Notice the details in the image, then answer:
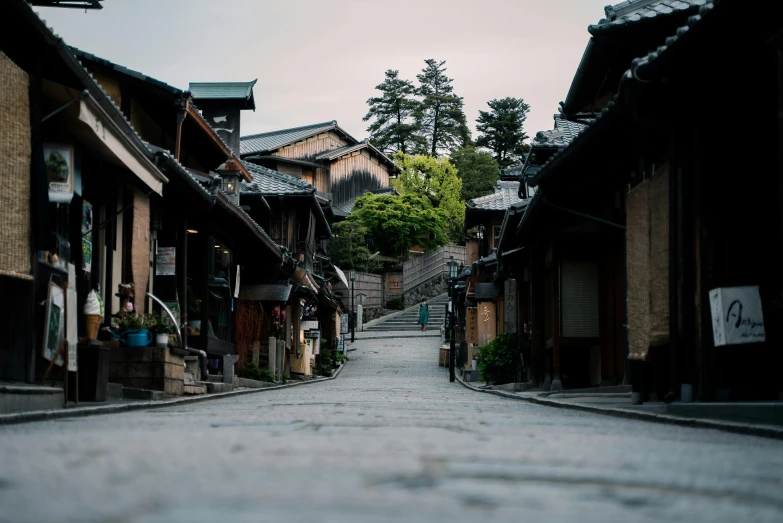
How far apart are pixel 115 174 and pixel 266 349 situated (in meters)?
16.2

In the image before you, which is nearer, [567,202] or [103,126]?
[103,126]

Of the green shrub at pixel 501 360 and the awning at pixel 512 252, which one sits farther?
the green shrub at pixel 501 360

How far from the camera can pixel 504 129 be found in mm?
86875

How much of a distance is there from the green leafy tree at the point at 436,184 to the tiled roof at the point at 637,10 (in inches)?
2092

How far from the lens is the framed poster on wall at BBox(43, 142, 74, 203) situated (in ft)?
43.2

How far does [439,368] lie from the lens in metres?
47.0

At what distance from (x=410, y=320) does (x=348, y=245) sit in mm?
6603

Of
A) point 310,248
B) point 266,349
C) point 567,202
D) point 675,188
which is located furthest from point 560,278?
point 310,248

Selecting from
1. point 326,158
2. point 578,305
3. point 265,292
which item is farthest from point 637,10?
point 326,158

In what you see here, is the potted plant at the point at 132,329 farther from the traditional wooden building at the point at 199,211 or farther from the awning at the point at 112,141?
the traditional wooden building at the point at 199,211

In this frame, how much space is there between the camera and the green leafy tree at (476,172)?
7712 centimetres

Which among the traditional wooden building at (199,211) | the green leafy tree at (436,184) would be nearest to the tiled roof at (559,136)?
the traditional wooden building at (199,211)

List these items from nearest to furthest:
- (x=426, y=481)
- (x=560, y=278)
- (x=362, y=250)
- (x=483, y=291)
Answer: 1. (x=426, y=481)
2. (x=560, y=278)
3. (x=483, y=291)
4. (x=362, y=250)

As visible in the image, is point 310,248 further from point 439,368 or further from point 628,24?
point 628,24
